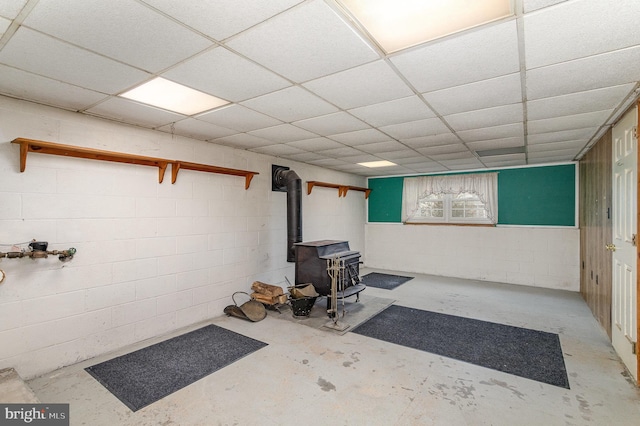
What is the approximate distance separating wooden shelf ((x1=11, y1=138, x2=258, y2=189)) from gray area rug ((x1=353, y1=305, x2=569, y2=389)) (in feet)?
8.74

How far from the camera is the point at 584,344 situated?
319 centimetres

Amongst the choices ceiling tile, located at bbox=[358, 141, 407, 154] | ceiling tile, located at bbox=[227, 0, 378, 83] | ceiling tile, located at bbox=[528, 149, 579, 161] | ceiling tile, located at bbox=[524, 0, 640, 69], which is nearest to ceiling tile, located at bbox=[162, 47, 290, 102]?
ceiling tile, located at bbox=[227, 0, 378, 83]

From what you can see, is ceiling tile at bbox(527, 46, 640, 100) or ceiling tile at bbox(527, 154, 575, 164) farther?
ceiling tile at bbox(527, 154, 575, 164)

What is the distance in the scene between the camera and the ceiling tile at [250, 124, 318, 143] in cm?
336

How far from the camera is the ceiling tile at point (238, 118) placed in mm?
2796

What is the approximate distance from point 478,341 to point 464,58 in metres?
2.84

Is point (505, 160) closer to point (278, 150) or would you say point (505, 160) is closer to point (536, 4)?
point (278, 150)

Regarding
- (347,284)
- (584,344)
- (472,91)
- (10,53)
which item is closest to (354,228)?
(347,284)

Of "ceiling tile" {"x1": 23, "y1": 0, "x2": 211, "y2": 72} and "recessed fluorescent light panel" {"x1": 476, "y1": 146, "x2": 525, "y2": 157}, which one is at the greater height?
"ceiling tile" {"x1": 23, "y1": 0, "x2": 211, "y2": 72}

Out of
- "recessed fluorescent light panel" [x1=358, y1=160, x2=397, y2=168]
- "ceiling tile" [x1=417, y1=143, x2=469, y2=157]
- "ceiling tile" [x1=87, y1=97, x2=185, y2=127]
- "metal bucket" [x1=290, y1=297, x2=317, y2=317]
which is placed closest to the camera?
"ceiling tile" [x1=87, y1=97, x2=185, y2=127]

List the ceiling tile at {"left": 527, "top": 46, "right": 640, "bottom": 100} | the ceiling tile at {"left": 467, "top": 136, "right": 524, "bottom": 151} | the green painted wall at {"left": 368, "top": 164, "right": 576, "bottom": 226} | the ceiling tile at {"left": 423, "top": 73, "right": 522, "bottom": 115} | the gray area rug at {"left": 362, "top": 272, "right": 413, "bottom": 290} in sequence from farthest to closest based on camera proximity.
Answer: the gray area rug at {"left": 362, "top": 272, "right": 413, "bottom": 290} < the green painted wall at {"left": 368, "top": 164, "right": 576, "bottom": 226} < the ceiling tile at {"left": 467, "top": 136, "right": 524, "bottom": 151} < the ceiling tile at {"left": 423, "top": 73, "right": 522, "bottom": 115} < the ceiling tile at {"left": 527, "top": 46, "right": 640, "bottom": 100}

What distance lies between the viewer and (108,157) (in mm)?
2984

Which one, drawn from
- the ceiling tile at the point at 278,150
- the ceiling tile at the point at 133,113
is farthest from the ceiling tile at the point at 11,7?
the ceiling tile at the point at 278,150

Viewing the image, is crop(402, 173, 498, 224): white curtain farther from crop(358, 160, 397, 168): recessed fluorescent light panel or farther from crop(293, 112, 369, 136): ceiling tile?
crop(293, 112, 369, 136): ceiling tile
